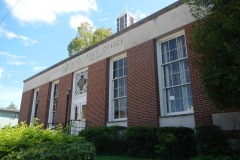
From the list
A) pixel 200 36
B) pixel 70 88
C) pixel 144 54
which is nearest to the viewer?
pixel 200 36

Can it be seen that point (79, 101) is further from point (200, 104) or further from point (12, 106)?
point (12, 106)

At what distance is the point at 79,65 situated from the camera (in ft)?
53.8

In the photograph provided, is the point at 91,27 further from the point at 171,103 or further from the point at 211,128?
the point at 211,128

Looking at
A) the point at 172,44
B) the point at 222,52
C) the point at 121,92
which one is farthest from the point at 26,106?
the point at 222,52

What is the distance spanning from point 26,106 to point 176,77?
16.2 meters

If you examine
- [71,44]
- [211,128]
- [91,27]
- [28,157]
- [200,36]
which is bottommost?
[28,157]

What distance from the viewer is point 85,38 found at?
2908cm

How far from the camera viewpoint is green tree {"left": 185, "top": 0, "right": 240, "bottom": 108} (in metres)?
5.59

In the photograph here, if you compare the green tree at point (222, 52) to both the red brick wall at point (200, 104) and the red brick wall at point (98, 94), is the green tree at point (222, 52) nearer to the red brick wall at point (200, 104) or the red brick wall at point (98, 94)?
the red brick wall at point (200, 104)

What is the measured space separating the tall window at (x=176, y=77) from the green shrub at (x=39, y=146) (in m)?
5.24

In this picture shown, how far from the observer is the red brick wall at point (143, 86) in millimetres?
10539

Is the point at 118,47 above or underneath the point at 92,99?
above

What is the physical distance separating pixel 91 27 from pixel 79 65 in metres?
14.8

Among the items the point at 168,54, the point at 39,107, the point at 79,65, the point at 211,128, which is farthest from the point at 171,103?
the point at 39,107
